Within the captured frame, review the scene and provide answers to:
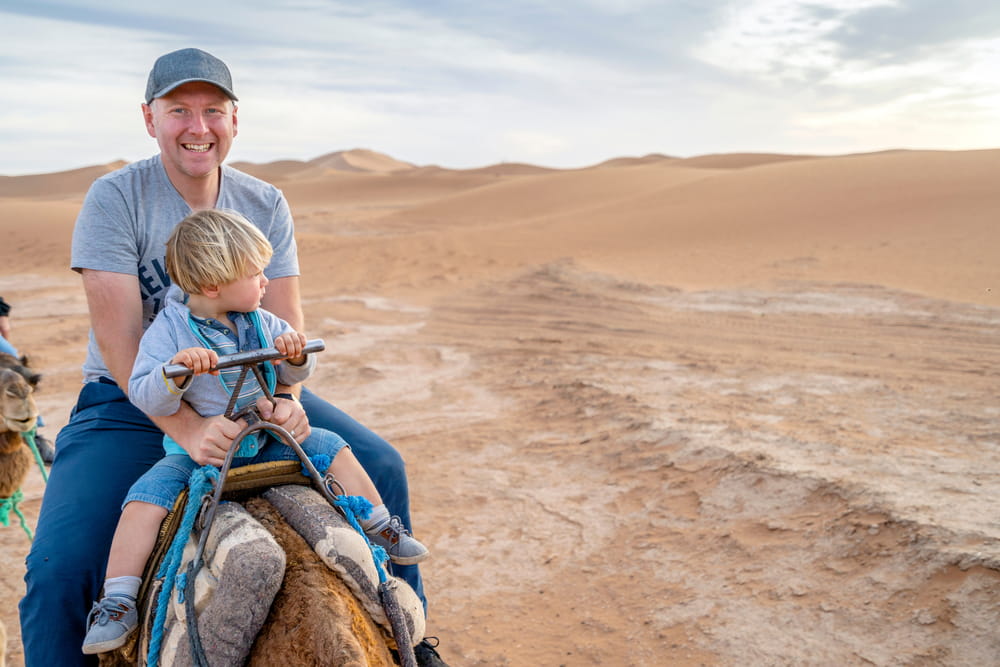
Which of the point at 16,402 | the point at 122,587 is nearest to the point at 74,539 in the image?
the point at 122,587

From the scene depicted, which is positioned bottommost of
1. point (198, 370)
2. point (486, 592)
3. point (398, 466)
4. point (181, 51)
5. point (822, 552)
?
point (486, 592)

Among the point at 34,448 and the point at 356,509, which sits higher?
the point at 356,509

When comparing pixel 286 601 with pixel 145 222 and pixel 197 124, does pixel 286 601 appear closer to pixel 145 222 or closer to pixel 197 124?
pixel 145 222

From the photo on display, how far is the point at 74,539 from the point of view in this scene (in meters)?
2.44

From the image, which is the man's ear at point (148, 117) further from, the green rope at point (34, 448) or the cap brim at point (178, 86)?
the green rope at point (34, 448)

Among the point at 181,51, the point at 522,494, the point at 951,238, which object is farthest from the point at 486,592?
the point at 951,238

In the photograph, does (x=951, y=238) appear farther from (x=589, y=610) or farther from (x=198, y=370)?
(x=198, y=370)

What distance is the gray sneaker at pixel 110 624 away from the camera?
2.12 metres

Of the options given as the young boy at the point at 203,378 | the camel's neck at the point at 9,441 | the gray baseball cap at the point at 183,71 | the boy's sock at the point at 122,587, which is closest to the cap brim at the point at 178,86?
the gray baseball cap at the point at 183,71

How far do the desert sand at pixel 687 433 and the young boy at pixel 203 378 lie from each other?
1.73 metres

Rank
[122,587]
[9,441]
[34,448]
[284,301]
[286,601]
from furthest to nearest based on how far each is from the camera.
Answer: [9,441]
[34,448]
[284,301]
[122,587]
[286,601]

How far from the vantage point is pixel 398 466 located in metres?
3.11

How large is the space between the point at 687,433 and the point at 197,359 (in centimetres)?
441

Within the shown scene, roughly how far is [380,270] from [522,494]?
1111 cm
